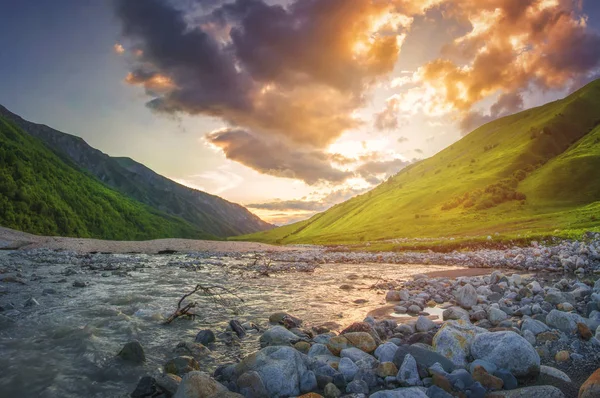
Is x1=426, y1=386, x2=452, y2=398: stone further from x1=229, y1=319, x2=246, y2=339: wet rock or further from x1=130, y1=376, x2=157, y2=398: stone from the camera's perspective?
x1=229, y1=319, x2=246, y2=339: wet rock

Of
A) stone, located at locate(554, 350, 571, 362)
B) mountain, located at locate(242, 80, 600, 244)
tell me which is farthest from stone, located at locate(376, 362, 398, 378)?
mountain, located at locate(242, 80, 600, 244)

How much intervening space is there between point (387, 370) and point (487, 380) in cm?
181

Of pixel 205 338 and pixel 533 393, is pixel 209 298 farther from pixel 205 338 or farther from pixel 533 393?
pixel 533 393

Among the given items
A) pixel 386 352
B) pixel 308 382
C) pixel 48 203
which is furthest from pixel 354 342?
pixel 48 203

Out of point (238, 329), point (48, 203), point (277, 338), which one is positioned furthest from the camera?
point (48, 203)

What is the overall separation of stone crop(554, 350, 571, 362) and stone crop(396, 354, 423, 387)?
360 cm

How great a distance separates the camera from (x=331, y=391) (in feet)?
18.6

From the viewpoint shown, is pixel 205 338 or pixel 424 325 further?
pixel 424 325

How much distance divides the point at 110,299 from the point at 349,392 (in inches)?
498

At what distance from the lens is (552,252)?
2802cm

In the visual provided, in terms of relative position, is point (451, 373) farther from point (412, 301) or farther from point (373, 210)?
point (373, 210)

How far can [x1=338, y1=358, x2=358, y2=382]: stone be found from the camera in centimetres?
629

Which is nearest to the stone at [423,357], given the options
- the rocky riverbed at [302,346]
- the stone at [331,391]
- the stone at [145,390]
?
the rocky riverbed at [302,346]

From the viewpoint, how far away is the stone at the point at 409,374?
→ 5832mm
